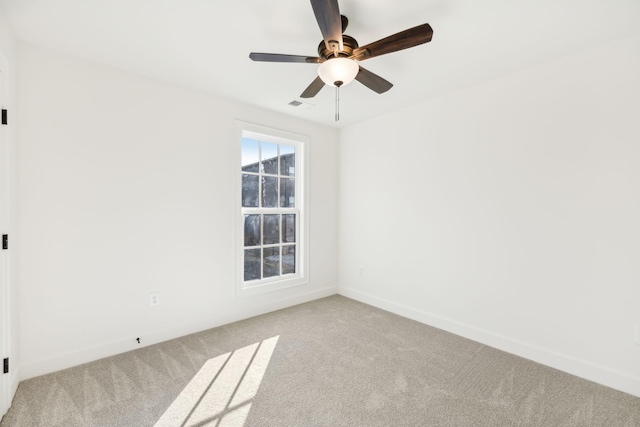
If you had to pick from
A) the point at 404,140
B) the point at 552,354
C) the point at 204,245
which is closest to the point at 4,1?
the point at 204,245

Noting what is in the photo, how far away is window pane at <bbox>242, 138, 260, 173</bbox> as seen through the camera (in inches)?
136

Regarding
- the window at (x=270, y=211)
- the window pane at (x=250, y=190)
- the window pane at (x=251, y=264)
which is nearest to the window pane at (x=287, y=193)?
the window at (x=270, y=211)

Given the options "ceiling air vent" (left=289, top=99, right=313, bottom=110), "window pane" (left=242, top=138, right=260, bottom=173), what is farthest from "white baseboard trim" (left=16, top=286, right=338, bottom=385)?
"ceiling air vent" (left=289, top=99, right=313, bottom=110)

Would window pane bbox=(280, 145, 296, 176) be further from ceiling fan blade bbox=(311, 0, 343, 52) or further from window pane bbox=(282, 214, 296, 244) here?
ceiling fan blade bbox=(311, 0, 343, 52)

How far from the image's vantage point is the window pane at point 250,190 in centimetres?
347

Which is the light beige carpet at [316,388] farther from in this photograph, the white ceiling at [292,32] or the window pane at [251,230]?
the white ceiling at [292,32]

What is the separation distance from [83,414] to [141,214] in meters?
1.50

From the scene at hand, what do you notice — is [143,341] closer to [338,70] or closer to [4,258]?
[4,258]

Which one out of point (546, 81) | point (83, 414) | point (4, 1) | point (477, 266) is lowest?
point (83, 414)

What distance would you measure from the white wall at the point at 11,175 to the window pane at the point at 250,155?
1.86 metres

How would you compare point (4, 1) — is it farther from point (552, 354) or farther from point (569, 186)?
point (552, 354)

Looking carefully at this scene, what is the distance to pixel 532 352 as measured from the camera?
8.21 ft

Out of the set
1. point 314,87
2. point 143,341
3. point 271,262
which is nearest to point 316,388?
point 143,341

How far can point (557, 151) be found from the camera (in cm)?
238
